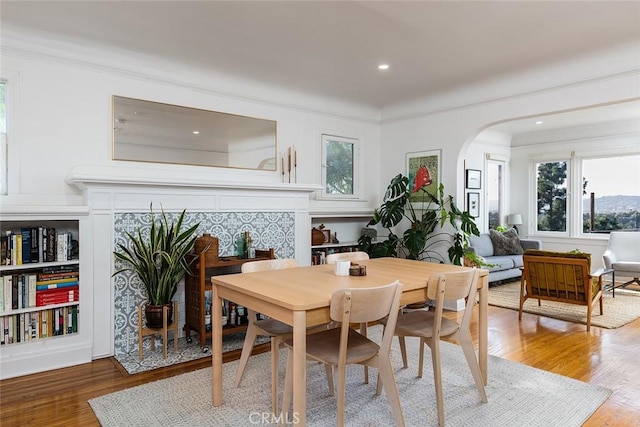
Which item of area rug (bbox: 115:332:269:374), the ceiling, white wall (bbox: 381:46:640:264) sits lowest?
area rug (bbox: 115:332:269:374)

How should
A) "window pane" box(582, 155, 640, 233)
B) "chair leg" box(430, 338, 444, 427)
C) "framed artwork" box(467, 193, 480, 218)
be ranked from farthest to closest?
1. "framed artwork" box(467, 193, 480, 218)
2. "window pane" box(582, 155, 640, 233)
3. "chair leg" box(430, 338, 444, 427)

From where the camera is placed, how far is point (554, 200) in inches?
292

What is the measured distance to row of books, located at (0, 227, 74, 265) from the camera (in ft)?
9.72

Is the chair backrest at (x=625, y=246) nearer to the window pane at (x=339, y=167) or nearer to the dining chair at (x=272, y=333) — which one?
the window pane at (x=339, y=167)

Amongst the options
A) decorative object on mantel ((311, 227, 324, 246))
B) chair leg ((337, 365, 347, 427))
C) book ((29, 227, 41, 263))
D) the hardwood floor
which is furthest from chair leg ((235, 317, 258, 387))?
decorative object on mantel ((311, 227, 324, 246))

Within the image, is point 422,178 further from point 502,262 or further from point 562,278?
point 502,262

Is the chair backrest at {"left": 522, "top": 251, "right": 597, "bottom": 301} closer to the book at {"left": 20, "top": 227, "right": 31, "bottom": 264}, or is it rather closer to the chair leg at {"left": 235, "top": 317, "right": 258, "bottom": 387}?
the chair leg at {"left": 235, "top": 317, "right": 258, "bottom": 387}

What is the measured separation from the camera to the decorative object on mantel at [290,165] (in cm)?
464

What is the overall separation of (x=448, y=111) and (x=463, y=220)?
1279 millimetres

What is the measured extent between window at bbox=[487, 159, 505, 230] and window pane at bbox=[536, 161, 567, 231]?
0.63 metres

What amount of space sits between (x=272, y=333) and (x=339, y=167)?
10.0ft

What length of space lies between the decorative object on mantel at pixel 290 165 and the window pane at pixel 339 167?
0.53 m

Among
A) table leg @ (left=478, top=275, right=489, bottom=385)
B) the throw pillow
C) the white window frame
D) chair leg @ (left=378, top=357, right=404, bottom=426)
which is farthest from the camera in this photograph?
the throw pillow

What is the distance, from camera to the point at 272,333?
2539 mm
